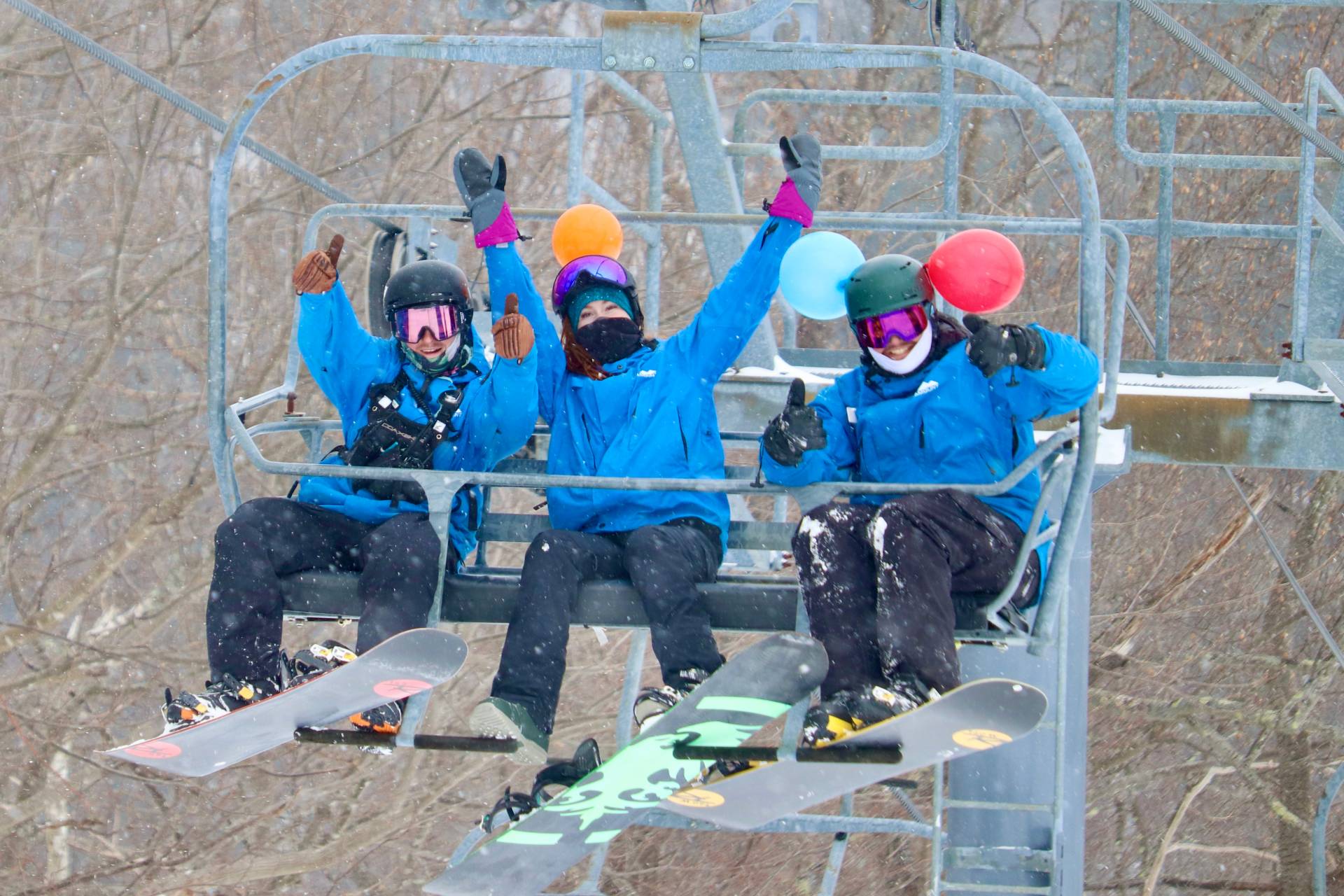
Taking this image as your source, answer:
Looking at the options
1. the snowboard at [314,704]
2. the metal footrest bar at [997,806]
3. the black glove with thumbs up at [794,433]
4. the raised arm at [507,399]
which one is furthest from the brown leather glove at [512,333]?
the metal footrest bar at [997,806]

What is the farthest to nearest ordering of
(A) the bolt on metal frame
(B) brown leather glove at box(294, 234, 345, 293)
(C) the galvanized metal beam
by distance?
(C) the galvanized metal beam → (A) the bolt on metal frame → (B) brown leather glove at box(294, 234, 345, 293)

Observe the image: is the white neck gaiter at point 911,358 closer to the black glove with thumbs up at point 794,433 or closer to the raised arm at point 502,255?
the black glove with thumbs up at point 794,433

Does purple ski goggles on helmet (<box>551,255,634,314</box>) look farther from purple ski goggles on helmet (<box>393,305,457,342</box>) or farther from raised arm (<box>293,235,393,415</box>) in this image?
raised arm (<box>293,235,393,415</box>)

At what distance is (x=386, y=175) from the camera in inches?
515

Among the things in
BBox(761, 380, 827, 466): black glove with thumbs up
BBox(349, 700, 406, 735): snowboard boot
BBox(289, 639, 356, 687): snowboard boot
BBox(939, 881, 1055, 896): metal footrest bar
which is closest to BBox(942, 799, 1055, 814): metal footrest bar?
BBox(939, 881, 1055, 896): metal footrest bar

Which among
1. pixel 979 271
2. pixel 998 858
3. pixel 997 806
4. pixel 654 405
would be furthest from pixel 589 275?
pixel 998 858

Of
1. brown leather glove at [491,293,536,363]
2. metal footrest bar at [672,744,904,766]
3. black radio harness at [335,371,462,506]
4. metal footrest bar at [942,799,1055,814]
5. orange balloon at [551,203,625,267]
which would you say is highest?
orange balloon at [551,203,625,267]

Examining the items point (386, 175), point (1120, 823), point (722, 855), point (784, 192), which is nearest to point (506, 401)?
point (784, 192)

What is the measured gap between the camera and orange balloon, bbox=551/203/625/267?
15.1 feet

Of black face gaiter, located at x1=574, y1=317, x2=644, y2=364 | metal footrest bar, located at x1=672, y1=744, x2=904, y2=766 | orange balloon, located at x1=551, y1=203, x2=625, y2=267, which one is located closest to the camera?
metal footrest bar, located at x1=672, y1=744, x2=904, y2=766

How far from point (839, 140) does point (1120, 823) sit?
6537mm

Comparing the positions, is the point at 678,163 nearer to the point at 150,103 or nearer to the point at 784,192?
the point at 150,103

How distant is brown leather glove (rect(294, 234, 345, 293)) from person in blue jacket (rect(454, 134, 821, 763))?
1.24 feet

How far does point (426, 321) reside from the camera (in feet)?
14.1
